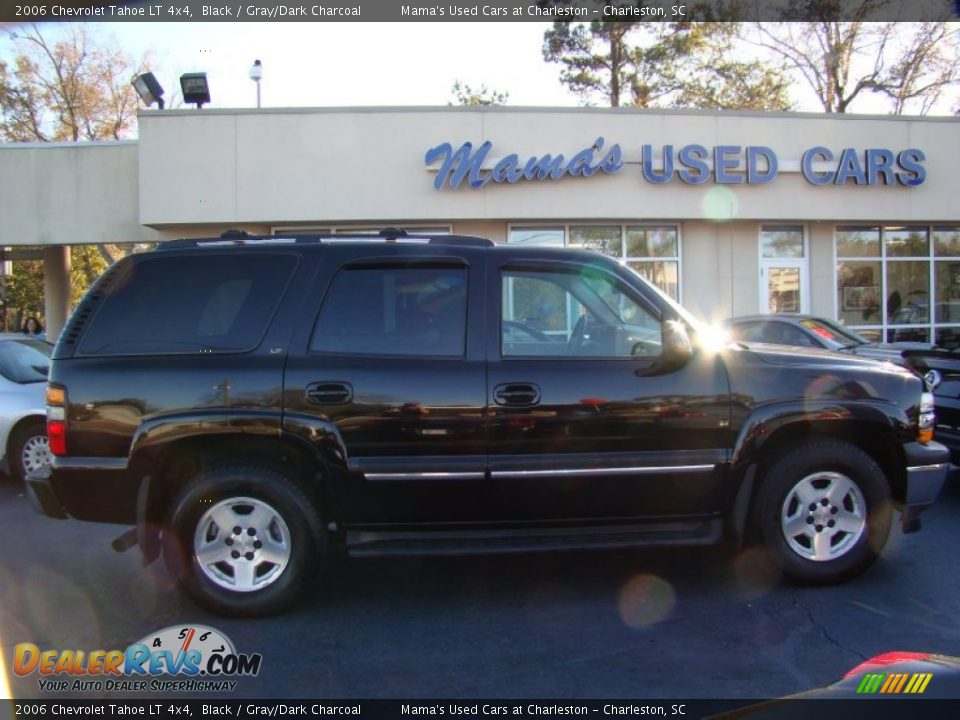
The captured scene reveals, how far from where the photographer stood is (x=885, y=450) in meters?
4.64

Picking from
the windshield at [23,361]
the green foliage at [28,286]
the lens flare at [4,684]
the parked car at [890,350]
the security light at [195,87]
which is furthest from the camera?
the green foliage at [28,286]

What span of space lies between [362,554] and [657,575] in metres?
1.93

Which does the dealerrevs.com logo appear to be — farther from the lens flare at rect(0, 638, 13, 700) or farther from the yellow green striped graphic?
the yellow green striped graphic

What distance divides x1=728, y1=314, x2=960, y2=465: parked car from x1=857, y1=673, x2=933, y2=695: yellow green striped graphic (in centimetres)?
402

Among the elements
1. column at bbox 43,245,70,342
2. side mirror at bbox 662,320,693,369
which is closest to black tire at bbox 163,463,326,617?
side mirror at bbox 662,320,693,369

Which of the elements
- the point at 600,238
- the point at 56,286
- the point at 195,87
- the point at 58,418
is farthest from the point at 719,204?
the point at 56,286

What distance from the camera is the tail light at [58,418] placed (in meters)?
4.17

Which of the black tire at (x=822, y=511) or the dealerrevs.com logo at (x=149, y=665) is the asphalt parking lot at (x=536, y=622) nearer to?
the dealerrevs.com logo at (x=149, y=665)

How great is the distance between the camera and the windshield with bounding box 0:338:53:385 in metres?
8.02

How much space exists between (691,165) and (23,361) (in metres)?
11.8

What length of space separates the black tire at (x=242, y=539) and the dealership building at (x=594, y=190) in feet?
35.3

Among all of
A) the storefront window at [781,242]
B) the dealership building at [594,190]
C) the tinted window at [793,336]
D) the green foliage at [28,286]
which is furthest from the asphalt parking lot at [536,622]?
the green foliage at [28,286]
